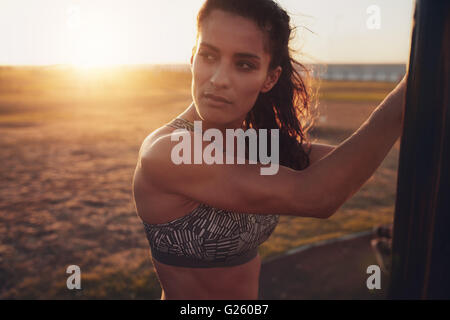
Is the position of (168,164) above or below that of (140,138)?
above

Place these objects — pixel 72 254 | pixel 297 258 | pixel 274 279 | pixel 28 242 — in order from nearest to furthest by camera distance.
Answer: pixel 274 279 < pixel 297 258 < pixel 72 254 < pixel 28 242

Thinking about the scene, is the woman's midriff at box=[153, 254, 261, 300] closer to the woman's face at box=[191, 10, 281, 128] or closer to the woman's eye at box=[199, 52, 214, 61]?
the woman's face at box=[191, 10, 281, 128]

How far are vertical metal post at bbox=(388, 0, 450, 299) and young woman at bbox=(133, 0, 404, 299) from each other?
0.28m

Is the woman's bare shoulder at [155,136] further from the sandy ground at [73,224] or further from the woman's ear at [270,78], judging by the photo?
the sandy ground at [73,224]

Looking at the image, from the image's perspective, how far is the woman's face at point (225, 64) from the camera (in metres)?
1.46

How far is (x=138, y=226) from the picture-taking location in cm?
625

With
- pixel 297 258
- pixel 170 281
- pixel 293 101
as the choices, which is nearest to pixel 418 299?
pixel 170 281

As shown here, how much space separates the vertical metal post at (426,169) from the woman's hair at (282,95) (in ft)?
2.81

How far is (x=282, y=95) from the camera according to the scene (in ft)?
7.02

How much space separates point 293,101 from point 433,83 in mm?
1463

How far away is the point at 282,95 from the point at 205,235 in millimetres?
978

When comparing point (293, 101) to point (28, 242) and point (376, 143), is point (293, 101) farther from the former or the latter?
point (28, 242)

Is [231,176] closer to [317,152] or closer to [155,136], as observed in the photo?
[155,136]

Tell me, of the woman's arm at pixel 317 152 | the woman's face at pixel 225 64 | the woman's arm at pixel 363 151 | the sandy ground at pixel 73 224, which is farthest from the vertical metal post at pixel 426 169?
the sandy ground at pixel 73 224
